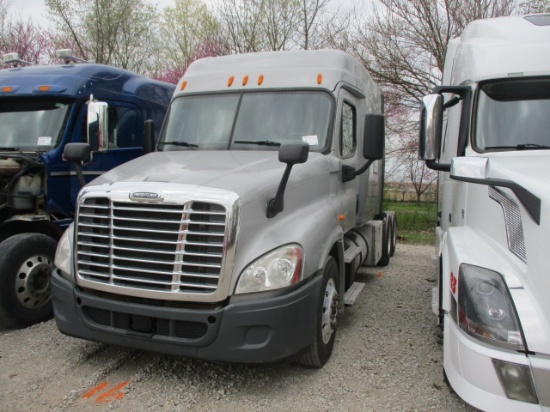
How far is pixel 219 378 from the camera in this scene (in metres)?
3.94

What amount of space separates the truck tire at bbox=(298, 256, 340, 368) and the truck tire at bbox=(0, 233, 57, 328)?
9.77 feet

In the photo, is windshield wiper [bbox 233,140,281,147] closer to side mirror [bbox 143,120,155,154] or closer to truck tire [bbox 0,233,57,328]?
side mirror [bbox 143,120,155,154]

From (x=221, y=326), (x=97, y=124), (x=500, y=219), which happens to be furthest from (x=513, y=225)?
(x=97, y=124)

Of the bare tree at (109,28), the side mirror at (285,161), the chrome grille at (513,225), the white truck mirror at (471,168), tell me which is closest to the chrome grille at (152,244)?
the side mirror at (285,161)

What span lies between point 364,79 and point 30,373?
4.92m

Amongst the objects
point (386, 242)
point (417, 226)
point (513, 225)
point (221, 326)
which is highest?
point (513, 225)

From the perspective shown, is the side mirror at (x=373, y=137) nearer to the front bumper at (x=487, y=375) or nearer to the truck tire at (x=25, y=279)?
the front bumper at (x=487, y=375)

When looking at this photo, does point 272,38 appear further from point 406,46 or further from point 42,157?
point 42,157

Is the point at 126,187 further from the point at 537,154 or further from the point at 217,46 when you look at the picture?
the point at 217,46

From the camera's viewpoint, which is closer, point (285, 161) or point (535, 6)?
point (285, 161)

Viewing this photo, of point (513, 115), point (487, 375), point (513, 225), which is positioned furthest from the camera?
point (513, 115)

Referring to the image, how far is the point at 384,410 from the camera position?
3449 mm

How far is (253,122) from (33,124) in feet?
9.59

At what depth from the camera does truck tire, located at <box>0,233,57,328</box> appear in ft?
15.9
